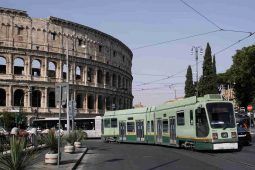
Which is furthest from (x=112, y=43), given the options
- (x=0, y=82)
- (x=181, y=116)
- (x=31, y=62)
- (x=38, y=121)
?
(x=181, y=116)

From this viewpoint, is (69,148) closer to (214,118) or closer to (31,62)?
(214,118)

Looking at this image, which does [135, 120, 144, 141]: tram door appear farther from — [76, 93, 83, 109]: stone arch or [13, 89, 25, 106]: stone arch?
[76, 93, 83, 109]: stone arch

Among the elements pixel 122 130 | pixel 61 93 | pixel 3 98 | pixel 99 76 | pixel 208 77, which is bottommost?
pixel 122 130

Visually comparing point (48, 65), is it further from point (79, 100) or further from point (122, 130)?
point (122, 130)

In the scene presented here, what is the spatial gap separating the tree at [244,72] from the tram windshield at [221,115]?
36.8 metres

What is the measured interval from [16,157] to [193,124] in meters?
13.6

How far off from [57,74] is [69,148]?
5268 centimetres

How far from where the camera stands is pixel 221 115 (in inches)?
896

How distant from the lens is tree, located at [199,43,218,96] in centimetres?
7219

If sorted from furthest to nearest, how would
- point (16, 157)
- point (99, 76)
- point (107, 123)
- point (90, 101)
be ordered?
point (99, 76)
point (90, 101)
point (107, 123)
point (16, 157)

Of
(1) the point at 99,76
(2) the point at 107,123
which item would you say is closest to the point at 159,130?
(2) the point at 107,123

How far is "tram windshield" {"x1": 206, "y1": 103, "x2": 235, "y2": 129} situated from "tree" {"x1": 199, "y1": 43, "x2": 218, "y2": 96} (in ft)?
162

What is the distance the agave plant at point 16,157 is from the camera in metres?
11.5

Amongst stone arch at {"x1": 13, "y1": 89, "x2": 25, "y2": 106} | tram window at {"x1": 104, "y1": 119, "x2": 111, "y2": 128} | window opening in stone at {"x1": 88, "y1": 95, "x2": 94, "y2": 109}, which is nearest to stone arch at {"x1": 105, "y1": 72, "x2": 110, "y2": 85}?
window opening in stone at {"x1": 88, "y1": 95, "x2": 94, "y2": 109}
